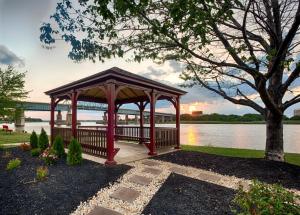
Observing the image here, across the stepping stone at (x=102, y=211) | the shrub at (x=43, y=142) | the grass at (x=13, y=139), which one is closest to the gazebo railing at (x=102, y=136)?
the shrub at (x=43, y=142)

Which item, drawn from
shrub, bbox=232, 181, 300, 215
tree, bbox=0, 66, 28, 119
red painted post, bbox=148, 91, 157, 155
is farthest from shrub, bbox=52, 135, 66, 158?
tree, bbox=0, 66, 28, 119

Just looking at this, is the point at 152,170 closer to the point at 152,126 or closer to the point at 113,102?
the point at 113,102

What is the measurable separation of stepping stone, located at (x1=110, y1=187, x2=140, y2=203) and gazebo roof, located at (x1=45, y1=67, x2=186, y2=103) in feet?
14.1

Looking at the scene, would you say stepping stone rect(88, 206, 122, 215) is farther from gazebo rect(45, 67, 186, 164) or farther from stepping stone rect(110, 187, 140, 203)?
gazebo rect(45, 67, 186, 164)

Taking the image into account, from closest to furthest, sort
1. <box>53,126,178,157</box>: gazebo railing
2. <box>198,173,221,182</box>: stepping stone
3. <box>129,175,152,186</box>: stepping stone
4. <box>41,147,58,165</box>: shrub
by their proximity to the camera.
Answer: <box>129,175,152,186</box>: stepping stone, <box>198,173,221,182</box>: stepping stone, <box>41,147,58,165</box>: shrub, <box>53,126,178,157</box>: gazebo railing

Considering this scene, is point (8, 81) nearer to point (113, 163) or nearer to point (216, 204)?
point (113, 163)

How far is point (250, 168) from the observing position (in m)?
7.55

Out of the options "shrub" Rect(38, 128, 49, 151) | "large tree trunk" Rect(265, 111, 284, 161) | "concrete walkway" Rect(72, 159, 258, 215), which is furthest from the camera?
"shrub" Rect(38, 128, 49, 151)

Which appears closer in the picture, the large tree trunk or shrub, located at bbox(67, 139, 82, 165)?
shrub, located at bbox(67, 139, 82, 165)

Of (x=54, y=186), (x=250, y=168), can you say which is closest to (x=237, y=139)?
(x=250, y=168)

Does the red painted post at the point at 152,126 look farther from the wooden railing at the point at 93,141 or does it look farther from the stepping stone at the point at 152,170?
the stepping stone at the point at 152,170

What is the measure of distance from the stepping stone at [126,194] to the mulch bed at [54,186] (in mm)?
544

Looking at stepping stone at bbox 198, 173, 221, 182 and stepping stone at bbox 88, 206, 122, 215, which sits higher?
stepping stone at bbox 198, 173, 221, 182

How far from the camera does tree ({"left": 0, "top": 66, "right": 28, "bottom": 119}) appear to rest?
16930mm
